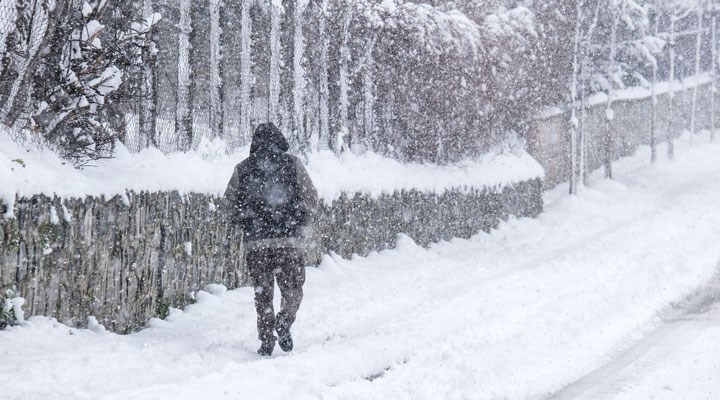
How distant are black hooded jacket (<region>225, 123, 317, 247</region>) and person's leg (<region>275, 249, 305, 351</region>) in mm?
133

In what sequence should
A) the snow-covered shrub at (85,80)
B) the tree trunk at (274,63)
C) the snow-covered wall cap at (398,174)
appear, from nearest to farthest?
the snow-covered shrub at (85,80), the tree trunk at (274,63), the snow-covered wall cap at (398,174)

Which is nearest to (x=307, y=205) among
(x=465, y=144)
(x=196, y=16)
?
(x=196, y=16)

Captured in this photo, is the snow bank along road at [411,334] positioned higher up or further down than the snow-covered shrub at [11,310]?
further down

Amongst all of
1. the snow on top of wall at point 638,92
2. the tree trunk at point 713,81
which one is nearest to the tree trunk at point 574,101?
the snow on top of wall at point 638,92

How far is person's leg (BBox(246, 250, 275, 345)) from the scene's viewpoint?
7.75 m

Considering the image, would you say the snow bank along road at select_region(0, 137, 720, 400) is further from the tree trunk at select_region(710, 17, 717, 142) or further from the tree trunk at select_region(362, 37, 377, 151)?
the tree trunk at select_region(710, 17, 717, 142)

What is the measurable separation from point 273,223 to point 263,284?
1.79 ft

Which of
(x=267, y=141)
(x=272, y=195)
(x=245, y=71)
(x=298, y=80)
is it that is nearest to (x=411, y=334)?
(x=272, y=195)

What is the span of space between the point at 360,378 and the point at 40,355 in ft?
8.17

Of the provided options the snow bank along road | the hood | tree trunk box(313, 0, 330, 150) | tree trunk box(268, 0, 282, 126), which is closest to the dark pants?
the snow bank along road

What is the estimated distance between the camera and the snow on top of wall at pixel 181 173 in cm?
755

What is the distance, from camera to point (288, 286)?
25.4 feet

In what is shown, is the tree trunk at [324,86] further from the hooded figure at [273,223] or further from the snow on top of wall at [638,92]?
the snow on top of wall at [638,92]

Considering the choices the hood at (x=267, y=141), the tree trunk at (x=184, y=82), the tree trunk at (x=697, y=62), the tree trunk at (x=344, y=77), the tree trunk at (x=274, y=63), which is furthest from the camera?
the tree trunk at (x=697, y=62)
